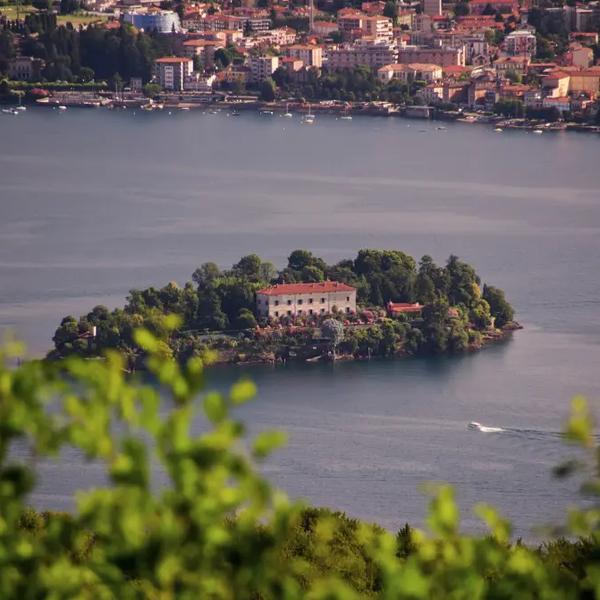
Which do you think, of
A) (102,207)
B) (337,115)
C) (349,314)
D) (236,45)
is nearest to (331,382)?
(349,314)

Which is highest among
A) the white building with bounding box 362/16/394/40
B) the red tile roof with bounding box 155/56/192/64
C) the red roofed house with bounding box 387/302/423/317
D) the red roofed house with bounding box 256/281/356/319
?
the white building with bounding box 362/16/394/40

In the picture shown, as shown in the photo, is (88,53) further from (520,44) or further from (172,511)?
(172,511)

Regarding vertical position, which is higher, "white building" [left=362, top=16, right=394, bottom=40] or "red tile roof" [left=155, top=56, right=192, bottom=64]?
"white building" [left=362, top=16, right=394, bottom=40]

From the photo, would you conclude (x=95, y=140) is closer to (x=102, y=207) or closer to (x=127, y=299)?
(x=102, y=207)

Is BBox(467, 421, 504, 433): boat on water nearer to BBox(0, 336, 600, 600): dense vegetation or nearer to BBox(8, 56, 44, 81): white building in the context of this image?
BBox(0, 336, 600, 600): dense vegetation

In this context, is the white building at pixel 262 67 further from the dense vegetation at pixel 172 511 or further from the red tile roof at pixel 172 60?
the dense vegetation at pixel 172 511

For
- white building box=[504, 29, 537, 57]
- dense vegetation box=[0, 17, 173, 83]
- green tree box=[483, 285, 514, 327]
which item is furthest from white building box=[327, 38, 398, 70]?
green tree box=[483, 285, 514, 327]

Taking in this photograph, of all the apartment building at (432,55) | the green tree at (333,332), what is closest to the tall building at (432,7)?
the apartment building at (432,55)
